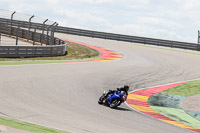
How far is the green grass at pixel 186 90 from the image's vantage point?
53.0 ft

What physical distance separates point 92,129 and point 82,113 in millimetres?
1702

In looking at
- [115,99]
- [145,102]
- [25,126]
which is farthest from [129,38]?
[25,126]

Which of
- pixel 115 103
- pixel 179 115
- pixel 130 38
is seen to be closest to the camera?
pixel 115 103

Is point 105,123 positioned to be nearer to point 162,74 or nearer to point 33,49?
point 162,74

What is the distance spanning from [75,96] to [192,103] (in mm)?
5080

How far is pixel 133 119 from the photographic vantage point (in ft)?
32.3


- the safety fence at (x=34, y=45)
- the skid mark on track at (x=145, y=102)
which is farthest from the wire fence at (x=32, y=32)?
the skid mark on track at (x=145, y=102)

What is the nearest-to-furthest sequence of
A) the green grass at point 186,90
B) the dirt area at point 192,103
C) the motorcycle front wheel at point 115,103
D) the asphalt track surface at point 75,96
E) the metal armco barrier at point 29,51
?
the asphalt track surface at point 75,96
the motorcycle front wheel at point 115,103
the dirt area at point 192,103
the green grass at point 186,90
the metal armco barrier at point 29,51

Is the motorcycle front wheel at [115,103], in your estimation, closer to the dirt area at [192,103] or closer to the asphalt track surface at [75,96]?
the asphalt track surface at [75,96]

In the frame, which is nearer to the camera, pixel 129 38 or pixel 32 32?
pixel 32 32

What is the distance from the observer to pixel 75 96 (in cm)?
1198

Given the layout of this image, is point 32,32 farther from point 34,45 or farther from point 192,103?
point 192,103

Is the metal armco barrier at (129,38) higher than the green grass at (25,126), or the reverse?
the metal armco barrier at (129,38)

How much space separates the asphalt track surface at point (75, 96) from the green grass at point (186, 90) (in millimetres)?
1154
